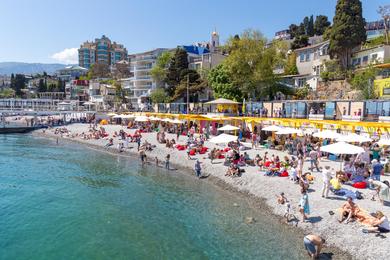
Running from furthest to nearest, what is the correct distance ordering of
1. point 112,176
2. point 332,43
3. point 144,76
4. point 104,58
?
point 104,58
point 144,76
point 332,43
point 112,176

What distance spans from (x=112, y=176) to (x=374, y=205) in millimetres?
18869

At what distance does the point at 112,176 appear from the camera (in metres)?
26.8

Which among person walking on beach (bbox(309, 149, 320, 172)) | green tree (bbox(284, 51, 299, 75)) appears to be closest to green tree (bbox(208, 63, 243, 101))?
green tree (bbox(284, 51, 299, 75))

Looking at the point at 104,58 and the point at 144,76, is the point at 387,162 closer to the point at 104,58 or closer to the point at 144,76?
the point at 144,76

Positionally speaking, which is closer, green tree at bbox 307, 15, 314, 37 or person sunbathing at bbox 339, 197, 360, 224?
person sunbathing at bbox 339, 197, 360, 224

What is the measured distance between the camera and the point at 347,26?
44.6m

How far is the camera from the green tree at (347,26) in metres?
44.8

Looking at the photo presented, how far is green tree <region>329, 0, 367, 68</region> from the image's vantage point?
44.8 meters

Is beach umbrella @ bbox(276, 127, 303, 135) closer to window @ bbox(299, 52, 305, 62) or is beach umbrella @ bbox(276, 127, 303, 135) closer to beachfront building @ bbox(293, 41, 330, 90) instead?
beachfront building @ bbox(293, 41, 330, 90)

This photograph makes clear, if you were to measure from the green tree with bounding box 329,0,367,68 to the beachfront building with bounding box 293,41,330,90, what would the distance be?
415 cm

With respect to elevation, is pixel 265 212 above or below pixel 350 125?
below

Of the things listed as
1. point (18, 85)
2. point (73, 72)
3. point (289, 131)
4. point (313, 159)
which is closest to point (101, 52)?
point (73, 72)

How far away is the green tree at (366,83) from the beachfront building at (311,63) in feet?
29.1

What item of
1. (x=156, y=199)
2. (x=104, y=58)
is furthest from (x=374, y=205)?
(x=104, y=58)
